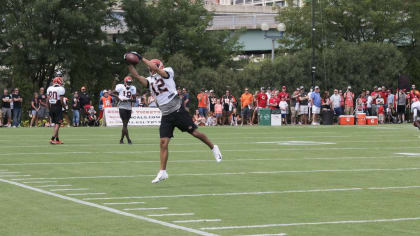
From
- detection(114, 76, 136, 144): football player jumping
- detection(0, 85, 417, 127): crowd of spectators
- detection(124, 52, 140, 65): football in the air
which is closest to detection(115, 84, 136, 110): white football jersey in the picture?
detection(114, 76, 136, 144): football player jumping

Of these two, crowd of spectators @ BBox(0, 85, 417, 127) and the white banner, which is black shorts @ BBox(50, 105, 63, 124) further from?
the white banner

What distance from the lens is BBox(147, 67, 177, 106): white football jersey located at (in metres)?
12.8

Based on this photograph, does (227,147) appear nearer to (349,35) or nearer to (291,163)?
(291,163)

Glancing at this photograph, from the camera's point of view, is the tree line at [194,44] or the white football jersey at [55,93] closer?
the white football jersey at [55,93]

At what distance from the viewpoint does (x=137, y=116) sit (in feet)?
126

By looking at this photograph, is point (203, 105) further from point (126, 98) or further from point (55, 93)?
point (55, 93)

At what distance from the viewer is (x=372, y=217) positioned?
884 cm

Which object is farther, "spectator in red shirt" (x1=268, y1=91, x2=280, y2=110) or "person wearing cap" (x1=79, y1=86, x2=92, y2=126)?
"spectator in red shirt" (x1=268, y1=91, x2=280, y2=110)

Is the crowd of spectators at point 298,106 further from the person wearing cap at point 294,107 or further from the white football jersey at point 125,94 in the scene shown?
the white football jersey at point 125,94

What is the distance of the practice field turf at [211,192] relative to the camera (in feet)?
27.1

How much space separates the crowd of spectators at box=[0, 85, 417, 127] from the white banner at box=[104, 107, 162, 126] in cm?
61

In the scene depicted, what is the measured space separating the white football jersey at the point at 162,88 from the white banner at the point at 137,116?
25.0 meters

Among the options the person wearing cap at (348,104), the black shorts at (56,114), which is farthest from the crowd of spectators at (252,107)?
the black shorts at (56,114)

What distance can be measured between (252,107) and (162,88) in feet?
94.4
